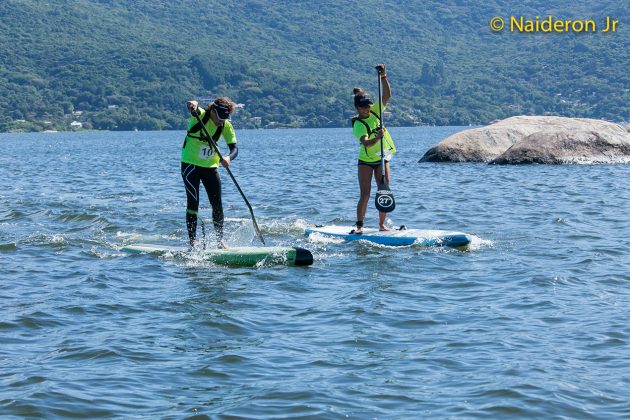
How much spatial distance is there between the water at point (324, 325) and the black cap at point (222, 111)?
196 centimetres

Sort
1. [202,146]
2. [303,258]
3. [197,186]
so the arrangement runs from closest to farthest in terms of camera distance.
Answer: [303,258] < [202,146] < [197,186]

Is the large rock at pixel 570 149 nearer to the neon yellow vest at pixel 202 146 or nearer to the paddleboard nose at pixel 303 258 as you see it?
the neon yellow vest at pixel 202 146

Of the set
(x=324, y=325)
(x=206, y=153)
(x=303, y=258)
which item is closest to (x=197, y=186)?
(x=206, y=153)

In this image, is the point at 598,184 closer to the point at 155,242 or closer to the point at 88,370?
the point at 155,242

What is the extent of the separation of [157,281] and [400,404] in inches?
208

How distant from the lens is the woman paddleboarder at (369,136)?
1442 cm

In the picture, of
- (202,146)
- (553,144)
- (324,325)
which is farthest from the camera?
(553,144)

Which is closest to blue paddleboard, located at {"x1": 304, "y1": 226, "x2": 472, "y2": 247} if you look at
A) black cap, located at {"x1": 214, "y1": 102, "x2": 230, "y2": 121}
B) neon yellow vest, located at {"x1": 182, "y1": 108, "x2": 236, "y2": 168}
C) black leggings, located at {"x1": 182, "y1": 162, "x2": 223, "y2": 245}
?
black leggings, located at {"x1": 182, "y1": 162, "x2": 223, "y2": 245}

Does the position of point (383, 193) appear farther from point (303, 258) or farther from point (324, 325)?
point (324, 325)

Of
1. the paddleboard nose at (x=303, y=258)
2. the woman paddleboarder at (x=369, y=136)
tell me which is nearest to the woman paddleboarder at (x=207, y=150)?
the paddleboard nose at (x=303, y=258)

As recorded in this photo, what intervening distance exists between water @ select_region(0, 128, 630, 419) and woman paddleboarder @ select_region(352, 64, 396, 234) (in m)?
0.92

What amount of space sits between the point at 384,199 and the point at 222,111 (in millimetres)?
3072

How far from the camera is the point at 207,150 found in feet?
44.0

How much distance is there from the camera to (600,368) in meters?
8.02
